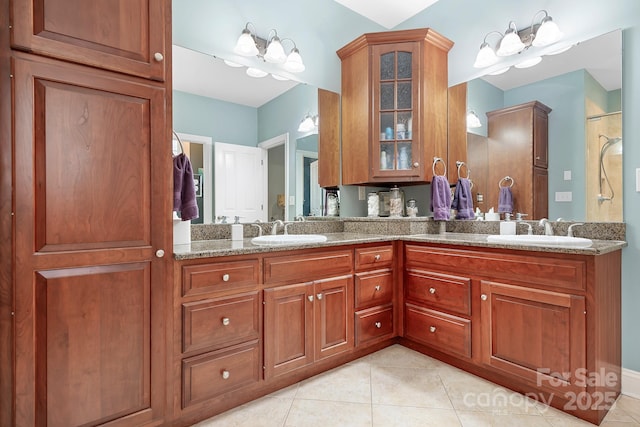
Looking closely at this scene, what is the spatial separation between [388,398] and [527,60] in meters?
2.39

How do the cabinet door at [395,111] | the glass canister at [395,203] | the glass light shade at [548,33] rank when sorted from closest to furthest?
1. the glass light shade at [548,33]
2. the cabinet door at [395,111]
3. the glass canister at [395,203]

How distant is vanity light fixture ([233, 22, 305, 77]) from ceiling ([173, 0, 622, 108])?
13 cm

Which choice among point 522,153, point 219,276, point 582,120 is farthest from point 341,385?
point 582,120

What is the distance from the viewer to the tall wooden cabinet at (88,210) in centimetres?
118

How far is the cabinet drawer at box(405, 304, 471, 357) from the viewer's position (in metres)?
2.04

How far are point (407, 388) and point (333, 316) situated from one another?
1.91 ft

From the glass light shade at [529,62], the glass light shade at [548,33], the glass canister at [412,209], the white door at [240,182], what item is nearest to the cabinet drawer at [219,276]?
the white door at [240,182]

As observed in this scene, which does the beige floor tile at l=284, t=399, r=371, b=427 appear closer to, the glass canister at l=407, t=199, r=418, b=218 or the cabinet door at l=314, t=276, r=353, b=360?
the cabinet door at l=314, t=276, r=353, b=360

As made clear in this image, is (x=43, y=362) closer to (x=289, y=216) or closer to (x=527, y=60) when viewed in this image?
(x=289, y=216)

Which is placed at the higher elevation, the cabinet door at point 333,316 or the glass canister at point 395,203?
the glass canister at point 395,203

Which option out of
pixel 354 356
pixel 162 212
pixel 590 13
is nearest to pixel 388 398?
pixel 354 356

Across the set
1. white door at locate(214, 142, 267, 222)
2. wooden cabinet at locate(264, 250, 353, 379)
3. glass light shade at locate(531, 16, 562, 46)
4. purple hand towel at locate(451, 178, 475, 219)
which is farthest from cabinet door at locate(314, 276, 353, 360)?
glass light shade at locate(531, 16, 562, 46)

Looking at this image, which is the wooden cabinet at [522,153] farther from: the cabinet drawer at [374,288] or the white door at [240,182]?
the white door at [240,182]

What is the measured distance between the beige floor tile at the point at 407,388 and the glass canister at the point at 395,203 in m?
1.22
